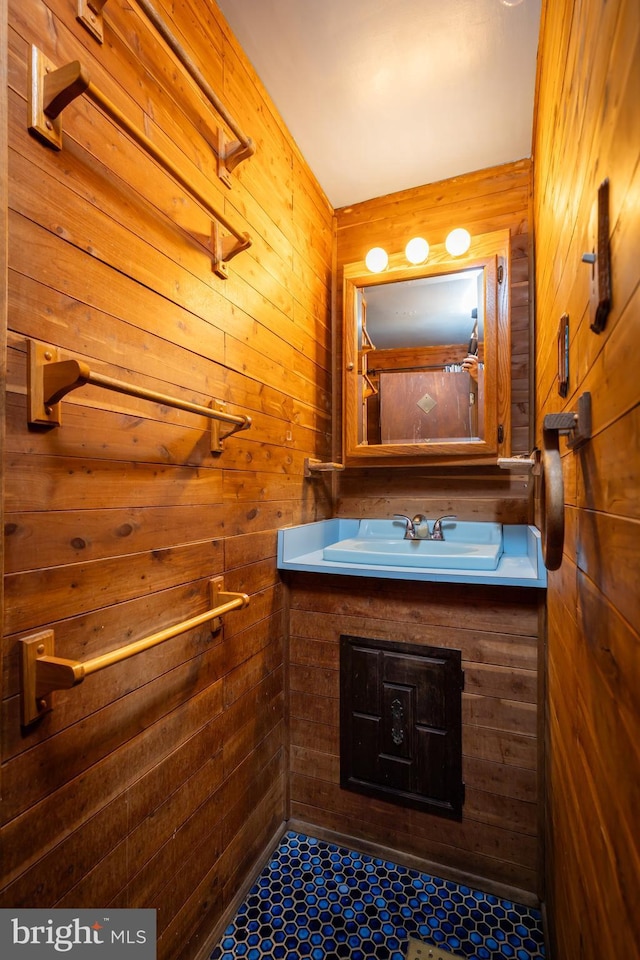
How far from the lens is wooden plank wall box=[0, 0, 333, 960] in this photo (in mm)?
726

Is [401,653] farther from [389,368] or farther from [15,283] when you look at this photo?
[15,283]

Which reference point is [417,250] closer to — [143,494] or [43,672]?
[143,494]

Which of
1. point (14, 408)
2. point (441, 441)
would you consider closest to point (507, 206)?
point (441, 441)

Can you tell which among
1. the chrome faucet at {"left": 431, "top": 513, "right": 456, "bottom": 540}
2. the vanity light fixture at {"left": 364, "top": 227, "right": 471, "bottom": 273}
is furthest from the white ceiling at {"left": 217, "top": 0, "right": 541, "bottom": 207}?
the chrome faucet at {"left": 431, "top": 513, "right": 456, "bottom": 540}

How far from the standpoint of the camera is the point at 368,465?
76.5 inches

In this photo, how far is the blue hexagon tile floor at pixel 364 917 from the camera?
1160 millimetres

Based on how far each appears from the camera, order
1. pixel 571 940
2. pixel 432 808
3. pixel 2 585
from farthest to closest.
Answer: pixel 432 808
pixel 571 940
pixel 2 585

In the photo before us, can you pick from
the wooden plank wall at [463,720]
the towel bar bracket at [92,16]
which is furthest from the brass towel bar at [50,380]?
the wooden plank wall at [463,720]

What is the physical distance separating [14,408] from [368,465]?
1435mm

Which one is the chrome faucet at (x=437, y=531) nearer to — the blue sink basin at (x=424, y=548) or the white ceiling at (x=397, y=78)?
the blue sink basin at (x=424, y=548)

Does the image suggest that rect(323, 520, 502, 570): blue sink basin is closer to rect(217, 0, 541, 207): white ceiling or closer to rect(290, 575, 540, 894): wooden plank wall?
rect(290, 575, 540, 894): wooden plank wall

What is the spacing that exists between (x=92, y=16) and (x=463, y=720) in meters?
1.94

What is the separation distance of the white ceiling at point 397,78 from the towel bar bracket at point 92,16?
2.11 feet

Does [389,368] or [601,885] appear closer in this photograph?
[601,885]
